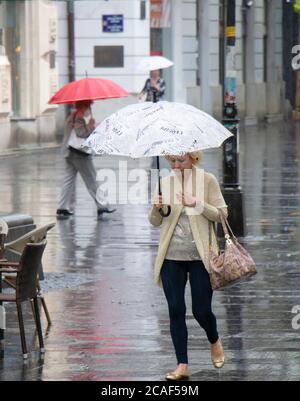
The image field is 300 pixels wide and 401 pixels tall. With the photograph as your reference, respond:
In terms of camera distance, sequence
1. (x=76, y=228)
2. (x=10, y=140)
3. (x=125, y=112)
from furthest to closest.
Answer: (x=10, y=140) < (x=76, y=228) < (x=125, y=112)

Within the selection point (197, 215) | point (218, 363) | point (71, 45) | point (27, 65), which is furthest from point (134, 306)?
point (71, 45)

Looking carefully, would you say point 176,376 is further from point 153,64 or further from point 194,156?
point 153,64

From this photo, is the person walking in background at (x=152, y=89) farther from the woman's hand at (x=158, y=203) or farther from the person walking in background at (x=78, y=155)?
the woman's hand at (x=158, y=203)

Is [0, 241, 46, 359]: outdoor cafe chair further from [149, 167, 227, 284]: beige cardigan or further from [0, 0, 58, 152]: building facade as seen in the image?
[0, 0, 58, 152]: building facade

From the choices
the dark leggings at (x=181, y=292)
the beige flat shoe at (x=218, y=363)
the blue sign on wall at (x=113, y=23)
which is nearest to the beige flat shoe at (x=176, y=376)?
the dark leggings at (x=181, y=292)

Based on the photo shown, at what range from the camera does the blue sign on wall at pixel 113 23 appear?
38281 millimetres

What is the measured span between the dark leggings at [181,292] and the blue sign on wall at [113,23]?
29055 mm

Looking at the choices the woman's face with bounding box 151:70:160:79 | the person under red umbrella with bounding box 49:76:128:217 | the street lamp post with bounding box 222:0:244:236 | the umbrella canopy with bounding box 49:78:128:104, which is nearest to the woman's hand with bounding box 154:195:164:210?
the street lamp post with bounding box 222:0:244:236

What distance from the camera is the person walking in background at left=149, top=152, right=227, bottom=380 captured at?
31.6 feet

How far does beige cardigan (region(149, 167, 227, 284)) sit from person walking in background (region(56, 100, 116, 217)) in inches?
401

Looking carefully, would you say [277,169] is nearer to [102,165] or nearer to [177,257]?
[102,165]

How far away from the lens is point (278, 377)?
9.76 m

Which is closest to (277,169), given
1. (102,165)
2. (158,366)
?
(102,165)
